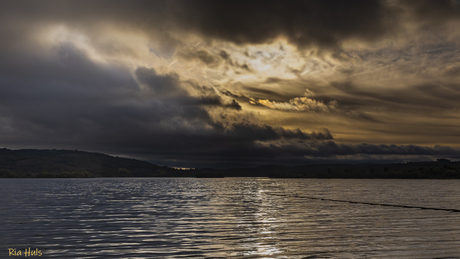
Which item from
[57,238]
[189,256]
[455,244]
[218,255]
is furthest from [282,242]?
[57,238]

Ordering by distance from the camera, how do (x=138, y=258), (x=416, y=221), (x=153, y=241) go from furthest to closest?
(x=416, y=221), (x=153, y=241), (x=138, y=258)

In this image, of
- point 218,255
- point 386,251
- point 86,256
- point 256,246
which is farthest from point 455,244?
point 86,256

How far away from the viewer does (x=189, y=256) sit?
22.2 metres

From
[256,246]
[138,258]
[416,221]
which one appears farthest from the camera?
[416,221]

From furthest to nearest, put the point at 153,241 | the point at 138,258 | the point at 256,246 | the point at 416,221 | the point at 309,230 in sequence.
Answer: the point at 416,221 < the point at 309,230 < the point at 153,241 < the point at 256,246 < the point at 138,258

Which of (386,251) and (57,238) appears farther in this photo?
(57,238)

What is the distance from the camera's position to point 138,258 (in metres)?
21.7

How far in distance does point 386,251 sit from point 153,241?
57.5ft

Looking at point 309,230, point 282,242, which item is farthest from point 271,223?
point 282,242

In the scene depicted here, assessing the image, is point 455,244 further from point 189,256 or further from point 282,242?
point 189,256

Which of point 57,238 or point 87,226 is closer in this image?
point 57,238

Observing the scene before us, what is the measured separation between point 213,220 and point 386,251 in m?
22.8

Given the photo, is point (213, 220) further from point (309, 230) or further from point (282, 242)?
point (282, 242)

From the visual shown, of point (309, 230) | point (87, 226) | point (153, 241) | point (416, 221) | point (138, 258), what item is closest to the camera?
point (138, 258)
